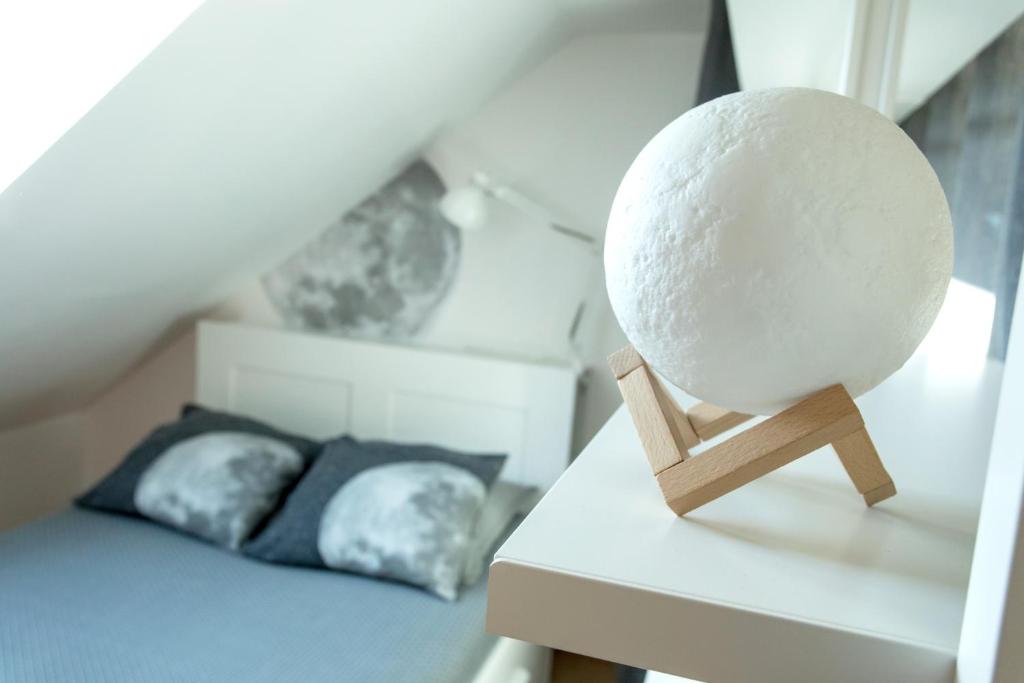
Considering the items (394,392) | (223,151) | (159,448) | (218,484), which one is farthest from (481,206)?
(159,448)

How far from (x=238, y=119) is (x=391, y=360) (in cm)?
121

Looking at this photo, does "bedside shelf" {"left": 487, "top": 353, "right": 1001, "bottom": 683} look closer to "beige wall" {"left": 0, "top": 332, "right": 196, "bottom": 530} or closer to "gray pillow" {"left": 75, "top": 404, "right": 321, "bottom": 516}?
"gray pillow" {"left": 75, "top": 404, "right": 321, "bottom": 516}

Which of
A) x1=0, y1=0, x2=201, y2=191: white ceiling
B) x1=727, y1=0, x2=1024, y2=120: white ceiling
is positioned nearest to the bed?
x1=0, y1=0, x2=201, y2=191: white ceiling

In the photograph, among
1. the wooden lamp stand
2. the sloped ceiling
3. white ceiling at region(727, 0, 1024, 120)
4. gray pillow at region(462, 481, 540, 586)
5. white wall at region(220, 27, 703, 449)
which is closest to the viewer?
the wooden lamp stand

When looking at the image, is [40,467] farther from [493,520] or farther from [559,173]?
[559,173]

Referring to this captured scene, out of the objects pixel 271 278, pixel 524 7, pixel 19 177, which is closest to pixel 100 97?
pixel 19 177

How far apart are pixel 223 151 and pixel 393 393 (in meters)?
1.17

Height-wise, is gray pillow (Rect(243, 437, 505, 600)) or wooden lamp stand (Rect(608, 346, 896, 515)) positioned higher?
wooden lamp stand (Rect(608, 346, 896, 515))

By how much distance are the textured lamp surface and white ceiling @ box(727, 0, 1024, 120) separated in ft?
1.63

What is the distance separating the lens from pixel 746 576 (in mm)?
442

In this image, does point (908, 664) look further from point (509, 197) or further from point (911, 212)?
point (509, 197)

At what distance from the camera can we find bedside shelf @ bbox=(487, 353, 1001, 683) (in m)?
0.40

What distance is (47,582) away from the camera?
6.73 feet

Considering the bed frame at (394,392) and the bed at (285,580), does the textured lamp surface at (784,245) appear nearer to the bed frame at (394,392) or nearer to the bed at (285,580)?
the bed at (285,580)
